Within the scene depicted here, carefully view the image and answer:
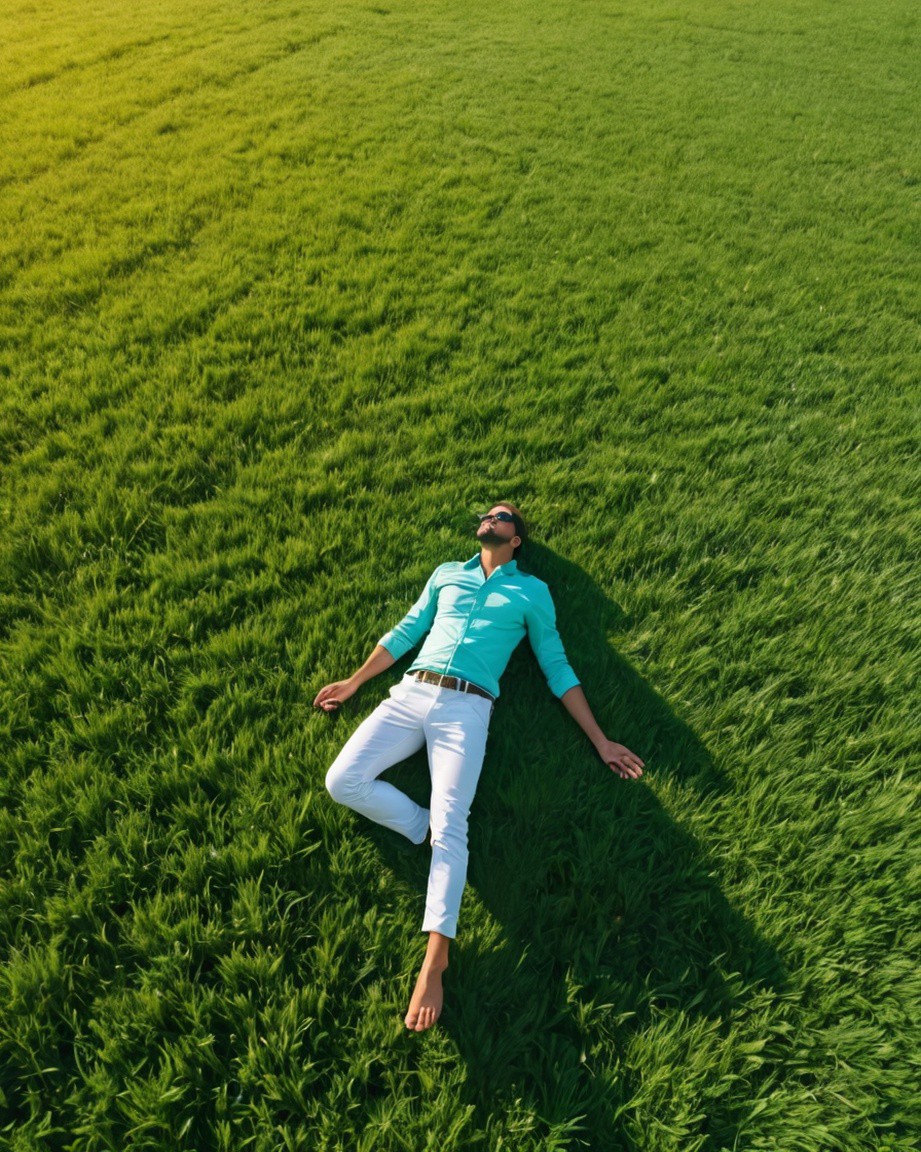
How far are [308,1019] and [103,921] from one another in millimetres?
898

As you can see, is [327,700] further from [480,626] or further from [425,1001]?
[425,1001]

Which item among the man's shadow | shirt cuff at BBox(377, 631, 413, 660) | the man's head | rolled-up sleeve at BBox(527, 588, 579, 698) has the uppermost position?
the man's head

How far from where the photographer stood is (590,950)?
270 cm

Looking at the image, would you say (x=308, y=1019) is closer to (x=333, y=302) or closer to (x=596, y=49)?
(x=333, y=302)

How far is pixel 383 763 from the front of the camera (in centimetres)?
306

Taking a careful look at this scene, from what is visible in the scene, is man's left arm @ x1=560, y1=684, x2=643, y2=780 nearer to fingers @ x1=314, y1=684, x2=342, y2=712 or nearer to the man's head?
the man's head

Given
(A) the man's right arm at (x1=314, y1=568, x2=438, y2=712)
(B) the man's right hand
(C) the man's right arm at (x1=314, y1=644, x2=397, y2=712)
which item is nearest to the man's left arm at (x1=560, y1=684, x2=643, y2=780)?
(A) the man's right arm at (x1=314, y1=568, x2=438, y2=712)

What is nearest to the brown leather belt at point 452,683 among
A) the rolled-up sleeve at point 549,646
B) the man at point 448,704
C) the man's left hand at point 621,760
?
the man at point 448,704

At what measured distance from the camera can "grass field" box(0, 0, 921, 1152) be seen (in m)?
2.40

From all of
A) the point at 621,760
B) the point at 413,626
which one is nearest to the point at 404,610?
the point at 413,626

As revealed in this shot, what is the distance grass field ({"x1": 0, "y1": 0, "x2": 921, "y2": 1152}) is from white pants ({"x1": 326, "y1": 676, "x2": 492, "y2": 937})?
0.18 m

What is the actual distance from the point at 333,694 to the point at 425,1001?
4.75 feet

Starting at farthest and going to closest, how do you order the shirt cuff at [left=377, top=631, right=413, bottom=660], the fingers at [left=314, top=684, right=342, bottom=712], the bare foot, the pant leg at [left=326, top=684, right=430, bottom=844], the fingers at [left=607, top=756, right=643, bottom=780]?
the shirt cuff at [left=377, top=631, right=413, bottom=660] → the fingers at [left=314, top=684, right=342, bottom=712] → the fingers at [left=607, top=756, right=643, bottom=780] → the pant leg at [left=326, top=684, right=430, bottom=844] → the bare foot

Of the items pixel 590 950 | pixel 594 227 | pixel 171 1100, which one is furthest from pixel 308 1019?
pixel 594 227
